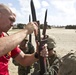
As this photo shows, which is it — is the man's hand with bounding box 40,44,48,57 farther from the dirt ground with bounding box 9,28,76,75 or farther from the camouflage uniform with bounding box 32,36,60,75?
the dirt ground with bounding box 9,28,76,75

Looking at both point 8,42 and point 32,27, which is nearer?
point 8,42

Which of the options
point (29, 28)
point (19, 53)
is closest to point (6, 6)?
point (29, 28)

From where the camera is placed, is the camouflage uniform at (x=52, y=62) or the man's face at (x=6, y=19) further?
the camouflage uniform at (x=52, y=62)

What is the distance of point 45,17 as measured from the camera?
385 centimetres

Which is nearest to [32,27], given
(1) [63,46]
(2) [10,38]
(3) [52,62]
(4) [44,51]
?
(2) [10,38]

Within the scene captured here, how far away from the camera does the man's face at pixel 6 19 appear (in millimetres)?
3758

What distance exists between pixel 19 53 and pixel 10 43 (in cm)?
100

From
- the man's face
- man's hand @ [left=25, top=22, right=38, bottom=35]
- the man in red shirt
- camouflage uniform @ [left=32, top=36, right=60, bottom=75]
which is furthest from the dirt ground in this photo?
man's hand @ [left=25, top=22, right=38, bottom=35]

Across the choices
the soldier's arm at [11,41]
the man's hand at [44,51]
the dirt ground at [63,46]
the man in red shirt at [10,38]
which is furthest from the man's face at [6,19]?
the dirt ground at [63,46]

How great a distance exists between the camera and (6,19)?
379cm

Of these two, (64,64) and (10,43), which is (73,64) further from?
(10,43)

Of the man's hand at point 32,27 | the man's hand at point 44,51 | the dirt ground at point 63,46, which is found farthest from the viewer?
the dirt ground at point 63,46

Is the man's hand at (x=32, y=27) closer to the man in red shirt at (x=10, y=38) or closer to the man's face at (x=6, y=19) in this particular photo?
the man in red shirt at (x=10, y=38)

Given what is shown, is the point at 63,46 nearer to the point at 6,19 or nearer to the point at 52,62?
the point at 52,62
